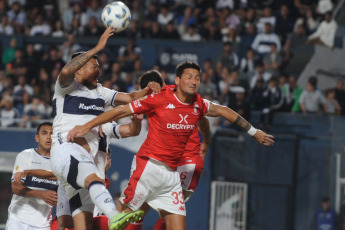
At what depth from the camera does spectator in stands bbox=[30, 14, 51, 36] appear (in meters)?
21.1

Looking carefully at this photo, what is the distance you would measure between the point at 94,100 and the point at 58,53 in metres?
10.8

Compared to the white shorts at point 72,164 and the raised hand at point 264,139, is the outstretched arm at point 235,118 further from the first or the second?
the white shorts at point 72,164

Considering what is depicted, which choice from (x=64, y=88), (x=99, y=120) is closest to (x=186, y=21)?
(x=64, y=88)

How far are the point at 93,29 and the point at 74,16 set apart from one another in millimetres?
1217

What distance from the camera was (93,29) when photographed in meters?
20.5

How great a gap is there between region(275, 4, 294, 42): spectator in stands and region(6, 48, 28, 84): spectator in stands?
6.61 m

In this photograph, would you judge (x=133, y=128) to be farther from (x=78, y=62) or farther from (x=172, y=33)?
(x=172, y=33)

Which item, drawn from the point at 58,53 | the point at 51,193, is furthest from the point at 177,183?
the point at 58,53

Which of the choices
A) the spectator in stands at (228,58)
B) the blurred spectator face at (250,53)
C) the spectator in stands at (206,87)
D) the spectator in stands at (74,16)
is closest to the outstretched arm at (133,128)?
the spectator in stands at (206,87)

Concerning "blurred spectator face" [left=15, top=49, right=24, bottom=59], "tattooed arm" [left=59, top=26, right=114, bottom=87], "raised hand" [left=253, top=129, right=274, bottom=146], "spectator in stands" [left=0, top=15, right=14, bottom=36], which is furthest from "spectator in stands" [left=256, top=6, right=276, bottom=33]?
"tattooed arm" [left=59, top=26, right=114, bottom=87]

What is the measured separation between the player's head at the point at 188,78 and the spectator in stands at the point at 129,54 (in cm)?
1013

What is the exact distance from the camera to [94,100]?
935cm

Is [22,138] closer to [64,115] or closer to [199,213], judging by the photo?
[199,213]

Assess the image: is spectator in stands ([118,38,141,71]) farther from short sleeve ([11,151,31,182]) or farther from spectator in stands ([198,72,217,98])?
short sleeve ([11,151,31,182])
